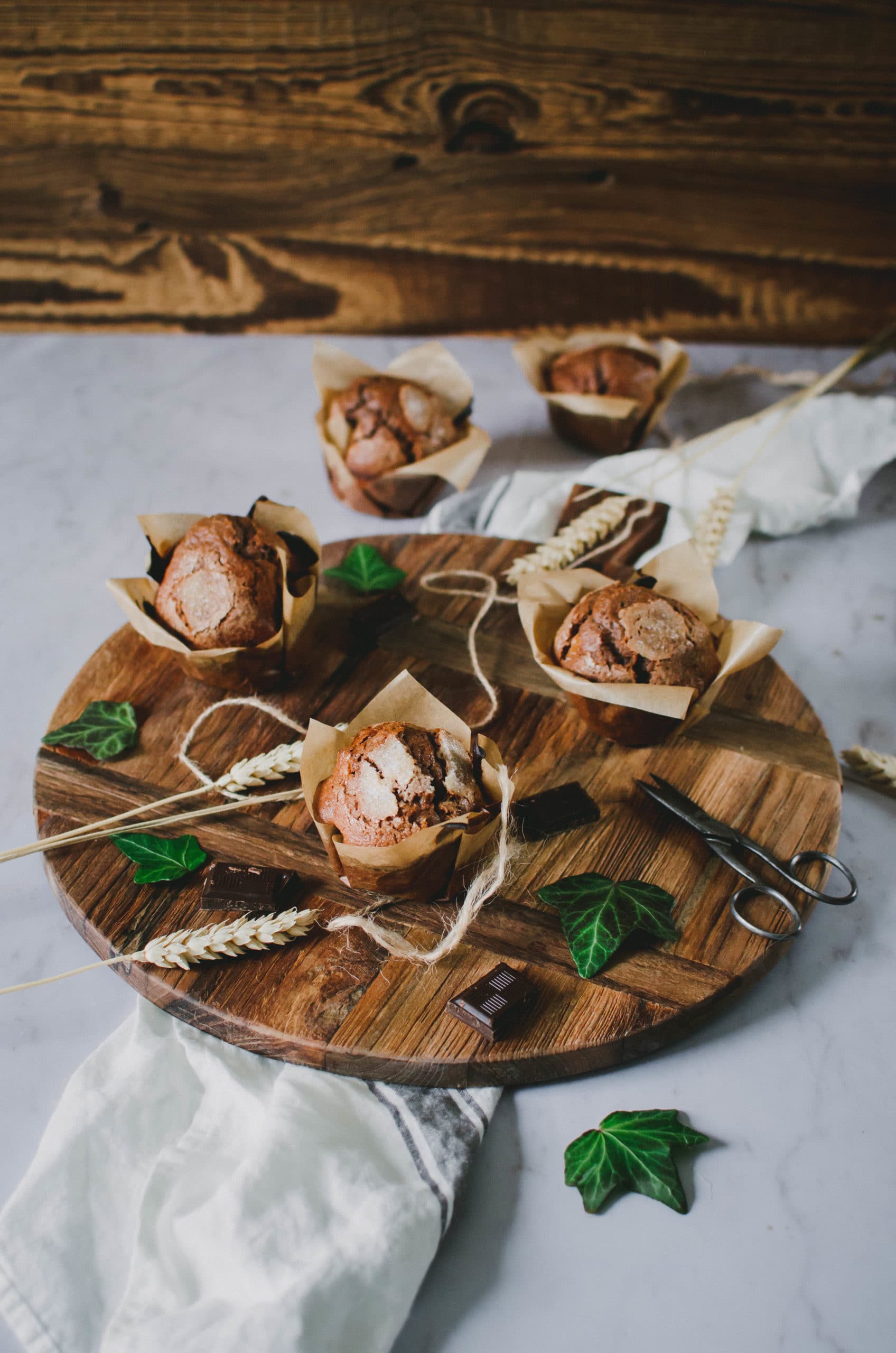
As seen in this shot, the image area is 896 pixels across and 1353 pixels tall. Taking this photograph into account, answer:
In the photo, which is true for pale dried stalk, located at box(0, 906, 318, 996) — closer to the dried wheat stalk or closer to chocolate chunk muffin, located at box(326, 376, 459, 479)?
the dried wheat stalk

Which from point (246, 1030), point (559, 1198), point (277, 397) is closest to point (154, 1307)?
point (246, 1030)

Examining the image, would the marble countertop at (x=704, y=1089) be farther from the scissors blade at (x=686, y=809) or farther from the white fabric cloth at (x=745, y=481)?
the scissors blade at (x=686, y=809)

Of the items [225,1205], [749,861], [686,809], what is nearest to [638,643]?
[686,809]

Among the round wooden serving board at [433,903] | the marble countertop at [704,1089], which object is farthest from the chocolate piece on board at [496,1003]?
the marble countertop at [704,1089]

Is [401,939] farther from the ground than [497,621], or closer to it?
closer to it

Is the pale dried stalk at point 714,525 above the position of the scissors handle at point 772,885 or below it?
above

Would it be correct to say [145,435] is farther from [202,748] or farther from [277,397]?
[202,748]
